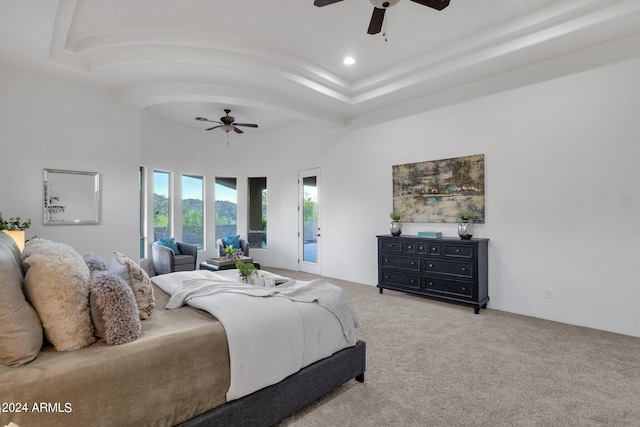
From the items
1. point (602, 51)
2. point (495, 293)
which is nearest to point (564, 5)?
point (602, 51)

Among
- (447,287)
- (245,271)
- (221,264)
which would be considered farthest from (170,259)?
(447,287)

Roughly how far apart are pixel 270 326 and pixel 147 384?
2.23 ft

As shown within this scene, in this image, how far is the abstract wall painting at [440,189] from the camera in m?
4.60

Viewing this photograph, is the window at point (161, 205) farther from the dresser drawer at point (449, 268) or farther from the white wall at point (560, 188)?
the dresser drawer at point (449, 268)

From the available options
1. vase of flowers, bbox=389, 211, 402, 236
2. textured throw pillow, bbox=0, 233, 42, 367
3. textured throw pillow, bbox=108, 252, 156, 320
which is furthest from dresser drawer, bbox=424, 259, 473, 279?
textured throw pillow, bbox=0, 233, 42, 367

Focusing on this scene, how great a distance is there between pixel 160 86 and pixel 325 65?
2.36m

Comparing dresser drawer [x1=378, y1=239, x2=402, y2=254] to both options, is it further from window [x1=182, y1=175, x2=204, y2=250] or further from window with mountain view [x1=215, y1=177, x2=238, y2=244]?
window [x1=182, y1=175, x2=204, y2=250]

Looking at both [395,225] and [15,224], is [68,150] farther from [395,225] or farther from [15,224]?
[395,225]

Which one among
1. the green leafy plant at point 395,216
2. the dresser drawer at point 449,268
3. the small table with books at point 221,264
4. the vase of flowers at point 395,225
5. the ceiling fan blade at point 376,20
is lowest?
the small table with books at point 221,264

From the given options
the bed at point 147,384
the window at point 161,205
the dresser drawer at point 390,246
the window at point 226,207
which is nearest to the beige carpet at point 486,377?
the bed at point 147,384

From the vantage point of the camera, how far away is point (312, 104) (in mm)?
5504

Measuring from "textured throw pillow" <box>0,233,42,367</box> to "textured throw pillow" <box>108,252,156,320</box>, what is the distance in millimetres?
566

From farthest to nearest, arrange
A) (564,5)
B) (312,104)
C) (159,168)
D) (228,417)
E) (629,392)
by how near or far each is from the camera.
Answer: (159,168) → (312,104) → (564,5) → (629,392) → (228,417)

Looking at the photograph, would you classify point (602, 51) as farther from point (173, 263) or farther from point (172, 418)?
point (173, 263)
